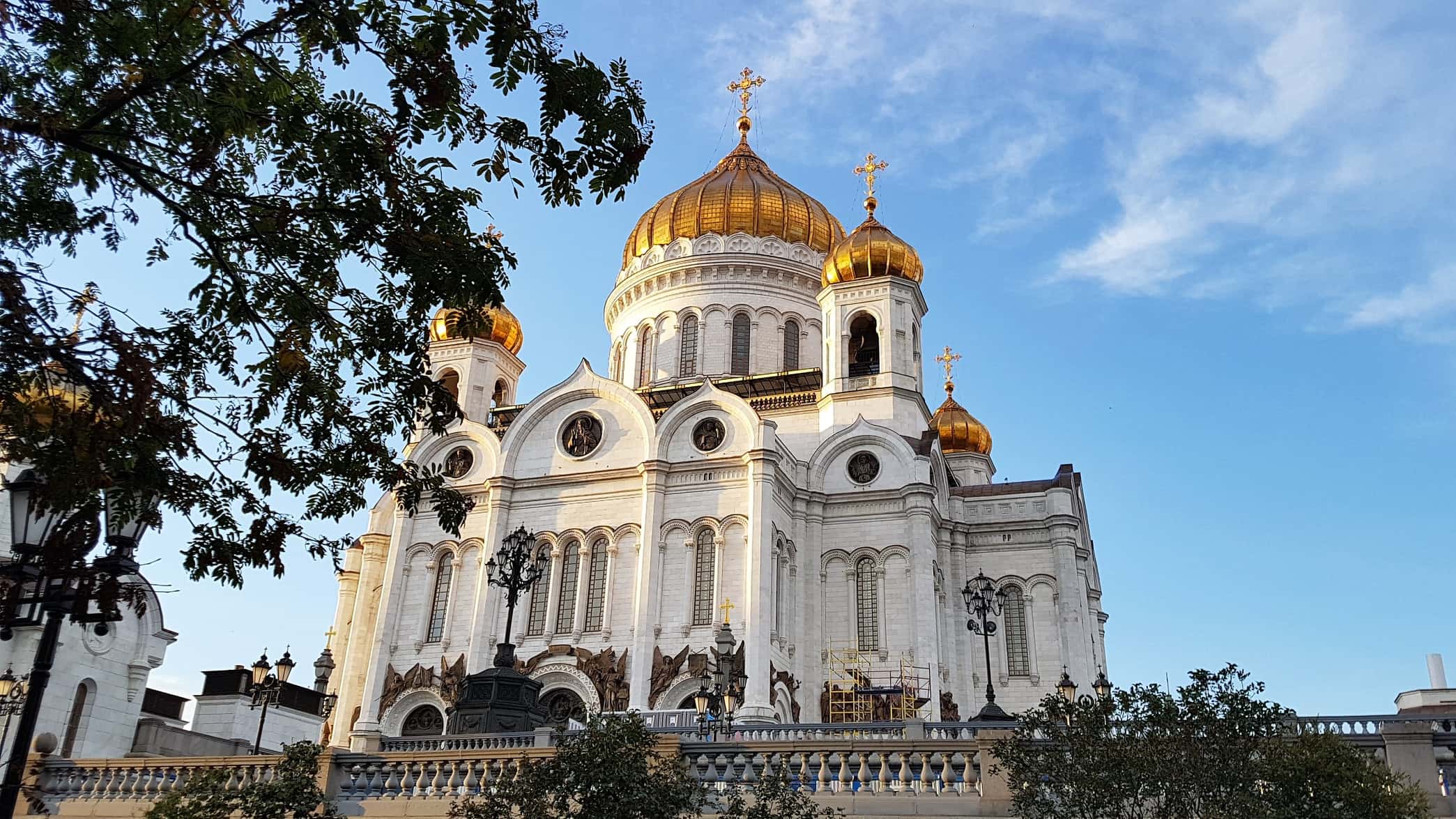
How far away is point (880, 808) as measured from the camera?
1102cm

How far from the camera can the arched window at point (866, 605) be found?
30.5 metres

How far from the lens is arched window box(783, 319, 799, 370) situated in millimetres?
39594

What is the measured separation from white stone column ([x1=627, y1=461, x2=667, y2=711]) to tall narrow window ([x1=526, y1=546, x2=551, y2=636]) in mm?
2749

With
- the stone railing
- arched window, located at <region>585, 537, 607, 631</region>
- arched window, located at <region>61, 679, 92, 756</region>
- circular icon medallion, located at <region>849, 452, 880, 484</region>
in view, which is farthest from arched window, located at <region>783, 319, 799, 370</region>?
the stone railing

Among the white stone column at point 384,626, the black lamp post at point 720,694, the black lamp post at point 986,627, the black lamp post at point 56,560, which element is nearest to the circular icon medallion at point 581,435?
the white stone column at point 384,626

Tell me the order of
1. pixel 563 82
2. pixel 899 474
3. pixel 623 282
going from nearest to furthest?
pixel 563 82, pixel 899 474, pixel 623 282

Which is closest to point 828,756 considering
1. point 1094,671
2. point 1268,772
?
point 1268,772

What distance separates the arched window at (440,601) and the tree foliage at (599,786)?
2194cm

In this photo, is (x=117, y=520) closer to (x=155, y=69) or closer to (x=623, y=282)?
(x=155, y=69)

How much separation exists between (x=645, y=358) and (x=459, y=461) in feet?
28.7

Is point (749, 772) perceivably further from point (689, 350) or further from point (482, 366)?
point (482, 366)

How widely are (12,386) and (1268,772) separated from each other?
10.1 meters

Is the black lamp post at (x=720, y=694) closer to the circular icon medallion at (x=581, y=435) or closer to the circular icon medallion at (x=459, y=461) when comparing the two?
the circular icon medallion at (x=581, y=435)

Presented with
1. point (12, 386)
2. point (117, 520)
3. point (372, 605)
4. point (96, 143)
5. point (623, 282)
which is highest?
point (623, 282)
